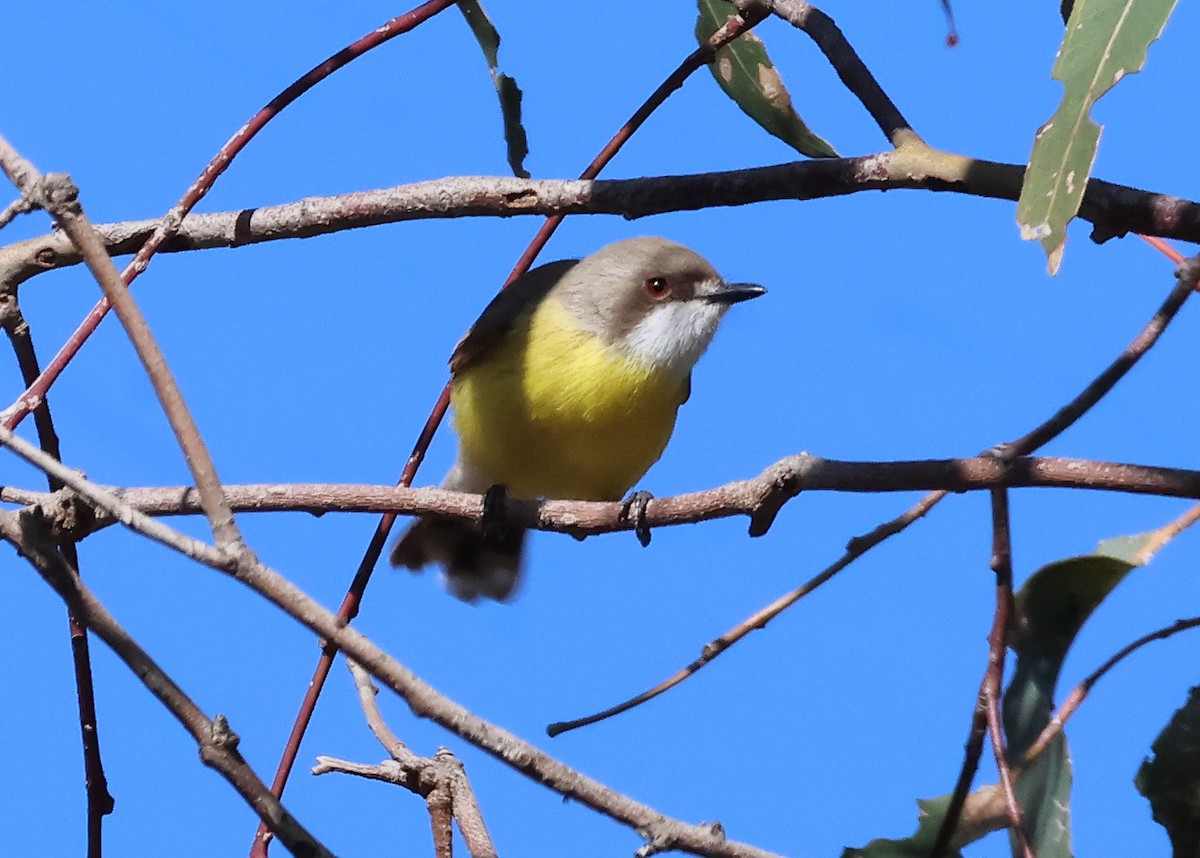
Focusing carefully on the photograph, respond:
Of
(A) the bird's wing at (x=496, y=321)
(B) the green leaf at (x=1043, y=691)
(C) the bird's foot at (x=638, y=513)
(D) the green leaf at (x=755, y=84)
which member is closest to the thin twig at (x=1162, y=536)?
(B) the green leaf at (x=1043, y=691)

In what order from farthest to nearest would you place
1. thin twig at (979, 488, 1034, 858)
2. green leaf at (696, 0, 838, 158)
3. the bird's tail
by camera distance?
the bird's tail < green leaf at (696, 0, 838, 158) < thin twig at (979, 488, 1034, 858)

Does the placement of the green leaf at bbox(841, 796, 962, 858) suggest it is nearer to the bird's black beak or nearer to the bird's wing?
the bird's black beak

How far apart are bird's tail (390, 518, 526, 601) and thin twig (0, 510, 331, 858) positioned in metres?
3.04

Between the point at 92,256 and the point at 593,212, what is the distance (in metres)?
1.34

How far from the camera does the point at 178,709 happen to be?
1537mm

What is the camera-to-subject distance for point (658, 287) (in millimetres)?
4406

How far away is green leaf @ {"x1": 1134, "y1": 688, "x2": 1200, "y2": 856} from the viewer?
8.52ft

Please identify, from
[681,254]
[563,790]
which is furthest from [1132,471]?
[681,254]

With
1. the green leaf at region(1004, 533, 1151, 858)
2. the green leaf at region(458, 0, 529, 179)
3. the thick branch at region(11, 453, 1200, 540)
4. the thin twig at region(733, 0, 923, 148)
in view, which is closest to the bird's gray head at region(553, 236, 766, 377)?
the green leaf at region(458, 0, 529, 179)

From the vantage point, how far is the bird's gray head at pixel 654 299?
420 centimetres

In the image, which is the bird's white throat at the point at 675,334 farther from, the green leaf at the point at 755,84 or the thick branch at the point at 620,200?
the thick branch at the point at 620,200

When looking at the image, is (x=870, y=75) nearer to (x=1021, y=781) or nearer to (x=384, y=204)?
(x=384, y=204)

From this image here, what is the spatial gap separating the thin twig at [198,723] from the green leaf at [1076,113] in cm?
115

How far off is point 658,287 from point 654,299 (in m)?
0.06
